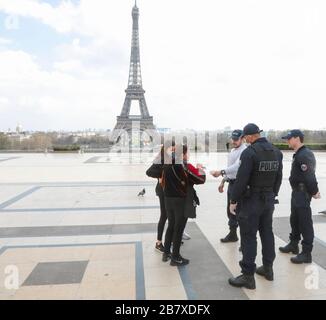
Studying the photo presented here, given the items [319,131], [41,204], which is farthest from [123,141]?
[41,204]

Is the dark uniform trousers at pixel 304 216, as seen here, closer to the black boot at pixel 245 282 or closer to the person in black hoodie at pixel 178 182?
the black boot at pixel 245 282

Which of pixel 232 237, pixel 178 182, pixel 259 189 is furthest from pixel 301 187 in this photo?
pixel 178 182

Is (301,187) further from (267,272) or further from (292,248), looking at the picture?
(267,272)

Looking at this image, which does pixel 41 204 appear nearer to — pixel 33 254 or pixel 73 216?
pixel 73 216

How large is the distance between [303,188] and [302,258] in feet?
3.10

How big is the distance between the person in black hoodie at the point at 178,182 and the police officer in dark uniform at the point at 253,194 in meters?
0.65

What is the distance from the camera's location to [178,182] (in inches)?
167

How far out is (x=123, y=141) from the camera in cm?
4297

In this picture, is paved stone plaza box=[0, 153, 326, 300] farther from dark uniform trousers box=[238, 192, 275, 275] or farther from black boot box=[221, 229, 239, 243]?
dark uniform trousers box=[238, 192, 275, 275]

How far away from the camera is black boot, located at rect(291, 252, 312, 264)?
4.39m

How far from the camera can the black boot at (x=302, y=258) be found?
439 cm

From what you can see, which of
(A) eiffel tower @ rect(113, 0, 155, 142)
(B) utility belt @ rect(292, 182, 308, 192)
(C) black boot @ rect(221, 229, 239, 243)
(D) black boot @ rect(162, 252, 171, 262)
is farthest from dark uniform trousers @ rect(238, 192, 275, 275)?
(A) eiffel tower @ rect(113, 0, 155, 142)
